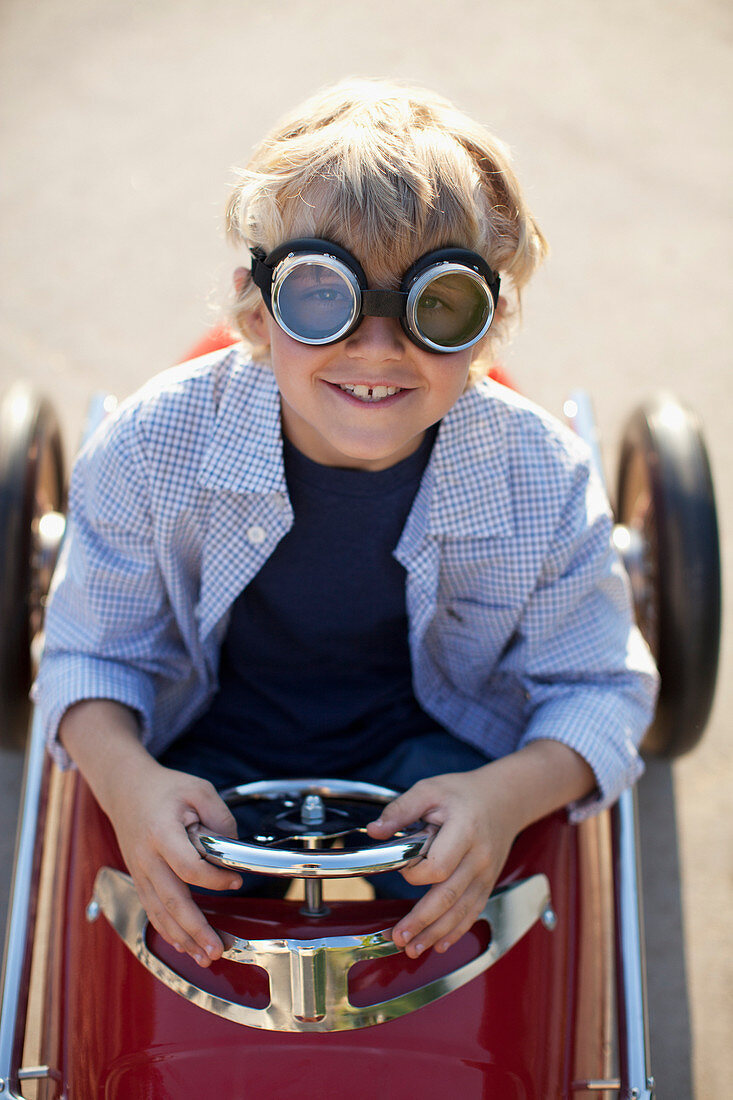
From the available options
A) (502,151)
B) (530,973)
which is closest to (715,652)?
(530,973)

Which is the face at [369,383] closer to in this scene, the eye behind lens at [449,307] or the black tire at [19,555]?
the eye behind lens at [449,307]

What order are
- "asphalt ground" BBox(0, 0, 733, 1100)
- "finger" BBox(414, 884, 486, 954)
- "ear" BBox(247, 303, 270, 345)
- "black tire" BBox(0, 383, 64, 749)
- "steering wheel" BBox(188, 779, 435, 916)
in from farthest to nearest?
"asphalt ground" BBox(0, 0, 733, 1100)
"black tire" BBox(0, 383, 64, 749)
"ear" BBox(247, 303, 270, 345)
"finger" BBox(414, 884, 486, 954)
"steering wheel" BBox(188, 779, 435, 916)

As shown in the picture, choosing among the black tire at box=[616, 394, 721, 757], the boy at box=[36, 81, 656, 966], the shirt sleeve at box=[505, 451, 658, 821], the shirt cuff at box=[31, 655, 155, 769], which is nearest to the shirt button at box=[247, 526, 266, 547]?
the boy at box=[36, 81, 656, 966]

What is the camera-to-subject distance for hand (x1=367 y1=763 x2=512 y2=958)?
97 cm

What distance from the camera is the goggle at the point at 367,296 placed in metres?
0.90

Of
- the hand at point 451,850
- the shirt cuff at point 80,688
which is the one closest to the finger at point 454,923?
the hand at point 451,850

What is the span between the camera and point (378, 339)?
0.94 meters

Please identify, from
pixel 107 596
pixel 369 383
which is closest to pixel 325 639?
pixel 107 596

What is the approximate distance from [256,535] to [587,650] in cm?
41

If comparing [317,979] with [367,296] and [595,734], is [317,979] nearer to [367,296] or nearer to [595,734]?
[595,734]

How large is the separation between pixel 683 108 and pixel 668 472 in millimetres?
2458

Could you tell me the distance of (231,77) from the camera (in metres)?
3.48

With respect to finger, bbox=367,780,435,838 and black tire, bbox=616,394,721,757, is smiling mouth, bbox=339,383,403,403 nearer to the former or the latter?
finger, bbox=367,780,435,838

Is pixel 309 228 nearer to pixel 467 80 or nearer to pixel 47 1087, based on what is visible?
pixel 47 1087
